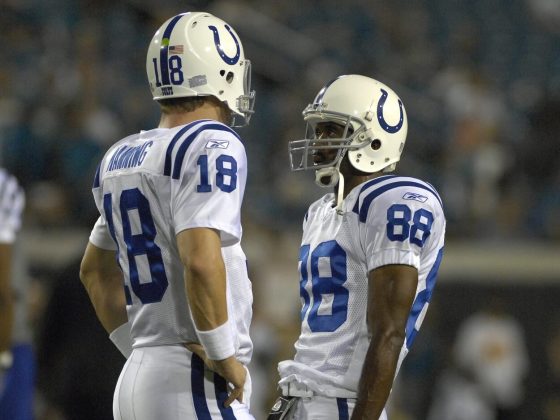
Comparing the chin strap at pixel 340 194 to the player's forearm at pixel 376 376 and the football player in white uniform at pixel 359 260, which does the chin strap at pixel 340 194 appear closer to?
the football player in white uniform at pixel 359 260

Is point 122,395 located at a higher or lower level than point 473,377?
higher

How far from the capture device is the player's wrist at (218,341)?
3.40m

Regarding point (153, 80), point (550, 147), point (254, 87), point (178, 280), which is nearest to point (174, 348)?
point (178, 280)

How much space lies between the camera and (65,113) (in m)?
9.83

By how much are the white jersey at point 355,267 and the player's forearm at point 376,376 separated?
5.7 inches

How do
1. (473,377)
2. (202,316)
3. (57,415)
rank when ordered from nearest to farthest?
(202,316) < (57,415) < (473,377)

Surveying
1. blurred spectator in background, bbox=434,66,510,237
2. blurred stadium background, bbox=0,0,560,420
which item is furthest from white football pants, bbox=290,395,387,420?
blurred spectator in background, bbox=434,66,510,237

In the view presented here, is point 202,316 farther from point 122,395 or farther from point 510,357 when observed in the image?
point 510,357

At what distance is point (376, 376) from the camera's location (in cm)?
352

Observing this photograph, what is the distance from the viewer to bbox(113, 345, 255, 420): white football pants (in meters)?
3.52

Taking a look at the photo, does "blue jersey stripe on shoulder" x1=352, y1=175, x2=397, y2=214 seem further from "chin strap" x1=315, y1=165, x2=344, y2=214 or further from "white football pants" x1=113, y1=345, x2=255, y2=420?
Result: "white football pants" x1=113, y1=345, x2=255, y2=420

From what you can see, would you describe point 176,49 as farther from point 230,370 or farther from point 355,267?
point 230,370

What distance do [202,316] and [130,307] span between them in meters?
0.42

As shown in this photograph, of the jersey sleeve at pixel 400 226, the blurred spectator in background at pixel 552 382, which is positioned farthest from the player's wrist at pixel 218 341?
the blurred spectator in background at pixel 552 382
